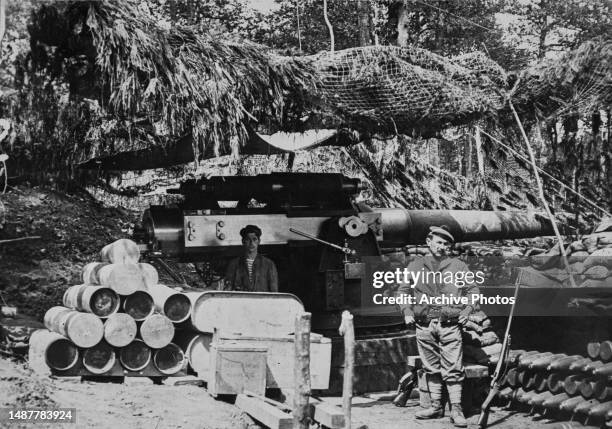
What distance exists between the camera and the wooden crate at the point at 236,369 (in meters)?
7.73

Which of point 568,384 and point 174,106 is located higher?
point 174,106

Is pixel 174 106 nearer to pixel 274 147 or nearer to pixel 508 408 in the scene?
pixel 274 147

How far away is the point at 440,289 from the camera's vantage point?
8227 millimetres

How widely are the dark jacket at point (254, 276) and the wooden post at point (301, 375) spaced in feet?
7.75

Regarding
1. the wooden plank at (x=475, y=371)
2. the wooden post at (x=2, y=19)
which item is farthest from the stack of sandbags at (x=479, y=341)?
the wooden post at (x=2, y=19)

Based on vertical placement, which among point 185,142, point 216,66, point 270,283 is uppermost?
point 216,66

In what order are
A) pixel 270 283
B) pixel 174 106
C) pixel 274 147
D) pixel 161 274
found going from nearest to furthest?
1. pixel 174 106
2. pixel 270 283
3. pixel 274 147
4. pixel 161 274

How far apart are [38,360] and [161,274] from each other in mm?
6746

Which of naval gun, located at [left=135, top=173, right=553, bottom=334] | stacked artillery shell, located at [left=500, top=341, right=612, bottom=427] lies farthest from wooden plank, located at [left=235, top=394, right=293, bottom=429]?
stacked artillery shell, located at [left=500, top=341, right=612, bottom=427]

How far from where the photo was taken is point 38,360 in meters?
7.84

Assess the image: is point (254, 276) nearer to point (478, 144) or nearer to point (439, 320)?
point (439, 320)

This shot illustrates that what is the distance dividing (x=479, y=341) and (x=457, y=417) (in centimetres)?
116

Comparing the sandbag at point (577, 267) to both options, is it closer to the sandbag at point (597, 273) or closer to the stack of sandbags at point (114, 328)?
the sandbag at point (597, 273)

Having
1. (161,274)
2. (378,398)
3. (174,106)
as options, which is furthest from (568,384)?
(161,274)
